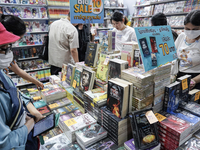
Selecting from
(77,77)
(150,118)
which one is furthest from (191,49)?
(77,77)

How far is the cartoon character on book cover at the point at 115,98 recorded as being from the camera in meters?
1.19

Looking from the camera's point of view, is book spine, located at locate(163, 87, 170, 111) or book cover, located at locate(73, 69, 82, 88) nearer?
book spine, located at locate(163, 87, 170, 111)

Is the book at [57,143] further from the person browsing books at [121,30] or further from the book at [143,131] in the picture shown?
the person browsing books at [121,30]

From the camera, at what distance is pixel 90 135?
1283 mm

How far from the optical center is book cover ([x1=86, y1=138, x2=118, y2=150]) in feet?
3.98

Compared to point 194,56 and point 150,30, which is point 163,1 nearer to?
point 194,56

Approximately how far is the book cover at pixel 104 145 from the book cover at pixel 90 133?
0.14 ft

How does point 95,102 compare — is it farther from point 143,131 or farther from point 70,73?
point 70,73

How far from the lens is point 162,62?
1.32m

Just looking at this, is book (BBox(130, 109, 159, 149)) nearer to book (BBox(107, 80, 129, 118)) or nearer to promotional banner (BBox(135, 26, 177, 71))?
book (BBox(107, 80, 129, 118))

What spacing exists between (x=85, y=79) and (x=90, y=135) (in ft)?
2.24

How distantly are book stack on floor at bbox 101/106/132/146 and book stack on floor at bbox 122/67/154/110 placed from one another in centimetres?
18

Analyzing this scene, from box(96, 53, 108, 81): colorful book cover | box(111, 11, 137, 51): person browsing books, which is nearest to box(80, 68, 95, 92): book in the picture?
box(96, 53, 108, 81): colorful book cover

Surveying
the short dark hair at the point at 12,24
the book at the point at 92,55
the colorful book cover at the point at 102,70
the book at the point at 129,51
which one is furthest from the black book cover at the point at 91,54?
the short dark hair at the point at 12,24
